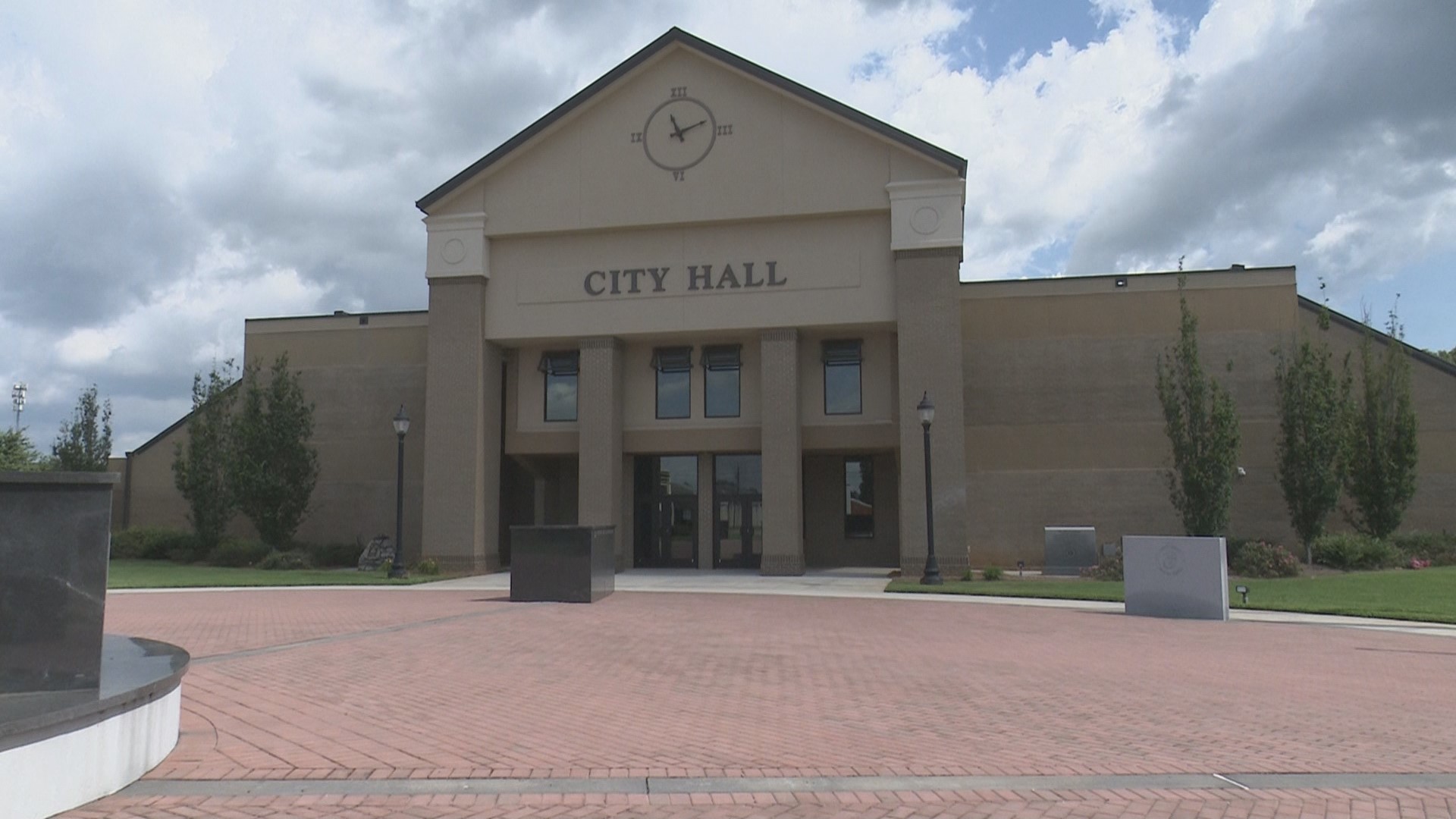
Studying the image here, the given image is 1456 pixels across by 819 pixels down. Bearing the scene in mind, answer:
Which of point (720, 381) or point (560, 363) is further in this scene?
point (560, 363)

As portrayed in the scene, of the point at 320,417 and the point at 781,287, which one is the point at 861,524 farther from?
the point at 320,417

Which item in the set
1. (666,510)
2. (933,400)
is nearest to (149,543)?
(666,510)

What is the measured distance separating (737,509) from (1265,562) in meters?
14.2

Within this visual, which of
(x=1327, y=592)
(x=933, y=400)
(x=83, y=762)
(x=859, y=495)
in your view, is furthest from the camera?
(x=859, y=495)

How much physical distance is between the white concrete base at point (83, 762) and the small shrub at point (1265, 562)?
82.8 ft

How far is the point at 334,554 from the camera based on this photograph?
3209 centimetres

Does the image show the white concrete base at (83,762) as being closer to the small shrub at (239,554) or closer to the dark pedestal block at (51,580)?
the dark pedestal block at (51,580)

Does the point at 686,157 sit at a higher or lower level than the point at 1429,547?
higher

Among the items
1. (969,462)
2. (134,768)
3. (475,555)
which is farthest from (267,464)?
(134,768)

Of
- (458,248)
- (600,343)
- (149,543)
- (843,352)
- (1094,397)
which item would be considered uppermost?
(458,248)

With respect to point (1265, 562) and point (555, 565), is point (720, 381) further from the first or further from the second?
point (1265, 562)

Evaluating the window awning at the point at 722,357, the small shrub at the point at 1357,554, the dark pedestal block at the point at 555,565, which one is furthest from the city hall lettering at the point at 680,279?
the small shrub at the point at 1357,554

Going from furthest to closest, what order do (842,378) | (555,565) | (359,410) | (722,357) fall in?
(359,410) < (722,357) < (842,378) < (555,565)

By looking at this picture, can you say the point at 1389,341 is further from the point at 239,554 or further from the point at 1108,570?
the point at 239,554
